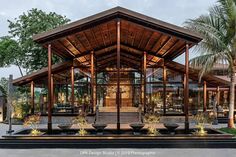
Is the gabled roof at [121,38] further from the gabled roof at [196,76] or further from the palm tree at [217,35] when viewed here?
the palm tree at [217,35]

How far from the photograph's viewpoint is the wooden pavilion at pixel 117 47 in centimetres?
1516

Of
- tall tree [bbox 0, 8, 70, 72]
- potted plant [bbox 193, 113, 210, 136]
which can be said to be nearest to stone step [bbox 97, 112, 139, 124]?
potted plant [bbox 193, 113, 210, 136]

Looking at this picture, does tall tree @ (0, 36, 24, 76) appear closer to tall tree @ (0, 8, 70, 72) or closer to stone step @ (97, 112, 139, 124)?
tall tree @ (0, 8, 70, 72)

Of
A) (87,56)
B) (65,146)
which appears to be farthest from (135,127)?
(87,56)

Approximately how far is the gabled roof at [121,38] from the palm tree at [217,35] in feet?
3.53

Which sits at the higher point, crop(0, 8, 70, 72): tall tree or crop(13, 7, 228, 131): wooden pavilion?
crop(0, 8, 70, 72): tall tree

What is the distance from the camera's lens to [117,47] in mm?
15219

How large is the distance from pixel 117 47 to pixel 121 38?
6221mm

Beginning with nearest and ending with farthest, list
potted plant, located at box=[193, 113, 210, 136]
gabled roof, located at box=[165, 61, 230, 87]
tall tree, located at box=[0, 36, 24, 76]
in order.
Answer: potted plant, located at box=[193, 113, 210, 136]
gabled roof, located at box=[165, 61, 230, 87]
tall tree, located at box=[0, 36, 24, 76]

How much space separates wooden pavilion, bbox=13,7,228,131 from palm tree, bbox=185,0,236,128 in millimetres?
1077

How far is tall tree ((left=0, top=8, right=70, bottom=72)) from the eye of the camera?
2912 centimetres
